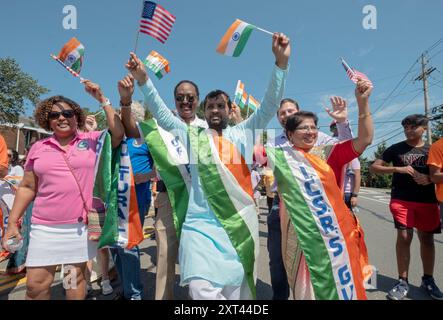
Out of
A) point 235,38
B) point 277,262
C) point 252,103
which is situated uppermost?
point 252,103

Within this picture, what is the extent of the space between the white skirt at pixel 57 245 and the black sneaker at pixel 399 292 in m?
3.01

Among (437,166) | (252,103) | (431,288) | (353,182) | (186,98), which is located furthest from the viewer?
(252,103)

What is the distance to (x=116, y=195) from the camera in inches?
99.5

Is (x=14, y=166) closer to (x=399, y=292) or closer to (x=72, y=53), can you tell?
(x=72, y=53)

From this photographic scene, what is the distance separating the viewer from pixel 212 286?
1855 millimetres

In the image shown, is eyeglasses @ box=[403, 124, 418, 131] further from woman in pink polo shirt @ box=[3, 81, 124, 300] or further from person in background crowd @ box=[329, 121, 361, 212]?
woman in pink polo shirt @ box=[3, 81, 124, 300]

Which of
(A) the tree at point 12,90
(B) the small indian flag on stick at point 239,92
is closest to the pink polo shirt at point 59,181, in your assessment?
(B) the small indian flag on stick at point 239,92

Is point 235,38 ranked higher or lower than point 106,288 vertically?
higher

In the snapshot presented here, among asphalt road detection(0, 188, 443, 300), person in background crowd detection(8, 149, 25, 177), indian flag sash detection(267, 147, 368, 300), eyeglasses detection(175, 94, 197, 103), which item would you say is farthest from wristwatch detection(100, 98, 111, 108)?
person in background crowd detection(8, 149, 25, 177)

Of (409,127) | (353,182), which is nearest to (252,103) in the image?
(353,182)

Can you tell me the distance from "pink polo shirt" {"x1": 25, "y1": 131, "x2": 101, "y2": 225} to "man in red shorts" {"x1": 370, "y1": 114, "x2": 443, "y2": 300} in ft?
10.5

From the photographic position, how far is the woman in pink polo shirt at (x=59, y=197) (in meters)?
2.21

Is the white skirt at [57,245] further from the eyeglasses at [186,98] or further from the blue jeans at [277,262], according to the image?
the blue jeans at [277,262]

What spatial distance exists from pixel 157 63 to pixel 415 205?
395 cm
